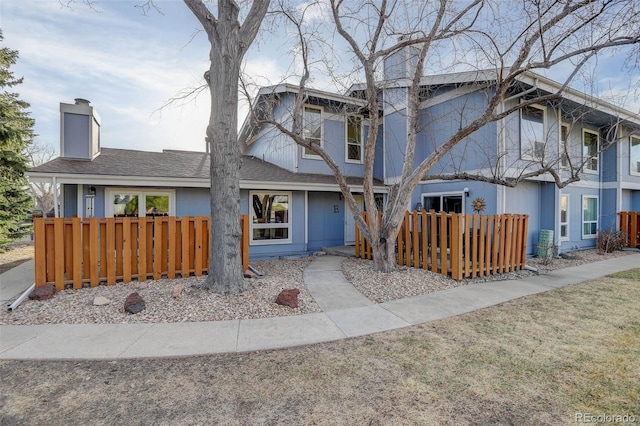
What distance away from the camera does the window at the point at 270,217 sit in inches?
393

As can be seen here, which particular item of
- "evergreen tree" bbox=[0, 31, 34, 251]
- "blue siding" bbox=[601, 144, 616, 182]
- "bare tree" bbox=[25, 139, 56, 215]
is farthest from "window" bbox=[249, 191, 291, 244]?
"bare tree" bbox=[25, 139, 56, 215]

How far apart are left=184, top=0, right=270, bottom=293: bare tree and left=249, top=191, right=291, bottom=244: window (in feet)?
13.7

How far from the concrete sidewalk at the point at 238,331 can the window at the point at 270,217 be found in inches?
175

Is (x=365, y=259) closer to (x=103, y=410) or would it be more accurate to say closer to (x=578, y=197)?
(x=103, y=410)

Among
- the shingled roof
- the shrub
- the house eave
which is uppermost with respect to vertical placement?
the shingled roof

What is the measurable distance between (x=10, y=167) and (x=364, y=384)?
51.6ft

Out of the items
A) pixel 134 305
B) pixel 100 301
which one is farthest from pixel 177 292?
pixel 100 301

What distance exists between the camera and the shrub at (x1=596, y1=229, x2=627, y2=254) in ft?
38.9

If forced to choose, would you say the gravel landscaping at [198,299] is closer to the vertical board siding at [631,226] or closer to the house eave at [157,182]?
the house eave at [157,182]

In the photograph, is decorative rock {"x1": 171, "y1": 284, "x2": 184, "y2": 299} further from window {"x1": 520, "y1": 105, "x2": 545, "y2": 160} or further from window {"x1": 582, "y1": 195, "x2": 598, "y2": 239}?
window {"x1": 582, "y1": 195, "x2": 598, "y2": 239}

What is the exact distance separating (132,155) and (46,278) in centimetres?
556

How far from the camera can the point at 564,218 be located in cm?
1147

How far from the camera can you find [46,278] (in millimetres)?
5738

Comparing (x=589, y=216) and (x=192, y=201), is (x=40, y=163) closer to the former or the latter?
(x=192, y=201)
